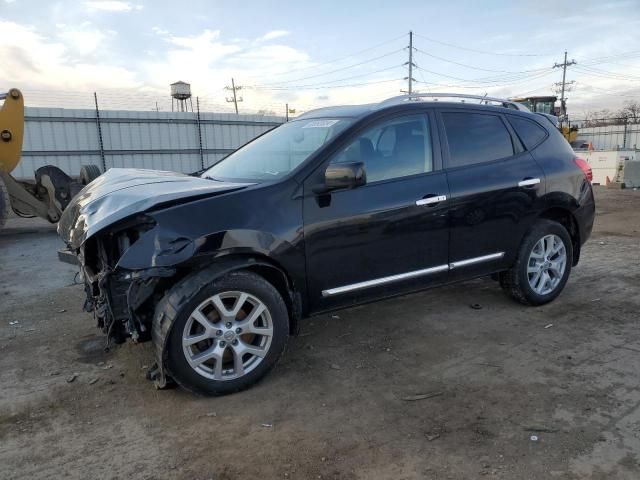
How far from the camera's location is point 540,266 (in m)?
4.63

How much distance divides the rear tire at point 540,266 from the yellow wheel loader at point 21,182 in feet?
26.0

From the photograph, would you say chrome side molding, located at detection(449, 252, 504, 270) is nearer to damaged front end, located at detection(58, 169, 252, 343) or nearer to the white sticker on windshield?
the white sticker on windshield

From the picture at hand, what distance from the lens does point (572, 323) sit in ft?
14.2

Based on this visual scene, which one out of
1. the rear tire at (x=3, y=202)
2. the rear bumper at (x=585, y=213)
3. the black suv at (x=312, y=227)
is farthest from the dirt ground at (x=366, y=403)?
the rear tire at (x=3, y=202)

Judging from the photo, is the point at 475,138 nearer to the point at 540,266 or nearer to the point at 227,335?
the point at 540,266

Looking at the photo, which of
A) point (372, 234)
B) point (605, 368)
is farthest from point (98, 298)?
point (605, 368)

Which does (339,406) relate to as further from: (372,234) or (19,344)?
(19,344)

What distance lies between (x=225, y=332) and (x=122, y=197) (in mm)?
1127

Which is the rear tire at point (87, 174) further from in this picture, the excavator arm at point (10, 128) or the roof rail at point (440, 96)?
the roof rail at point (440, 96)

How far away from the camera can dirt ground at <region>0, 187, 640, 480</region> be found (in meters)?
2.52

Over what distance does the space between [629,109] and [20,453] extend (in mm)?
74404

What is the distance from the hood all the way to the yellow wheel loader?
245 inches

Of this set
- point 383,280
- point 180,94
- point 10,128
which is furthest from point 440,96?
point 180,94

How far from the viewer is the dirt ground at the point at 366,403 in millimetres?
2518
